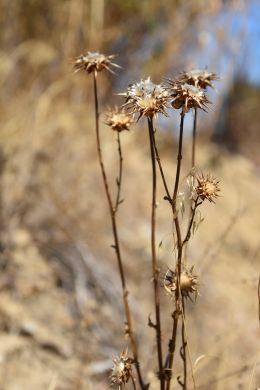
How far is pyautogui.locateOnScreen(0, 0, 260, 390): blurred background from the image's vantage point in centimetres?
200

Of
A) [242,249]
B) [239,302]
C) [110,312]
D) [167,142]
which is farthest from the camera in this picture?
[167,142]

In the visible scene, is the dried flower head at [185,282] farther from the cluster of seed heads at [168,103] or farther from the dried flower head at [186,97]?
the dried flower head at [186,97]

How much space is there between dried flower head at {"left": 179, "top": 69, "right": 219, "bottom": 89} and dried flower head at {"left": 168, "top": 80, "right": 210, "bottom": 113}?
0.12m

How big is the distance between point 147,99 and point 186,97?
60 mm

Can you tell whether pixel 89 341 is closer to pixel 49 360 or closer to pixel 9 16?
pixel 49 360

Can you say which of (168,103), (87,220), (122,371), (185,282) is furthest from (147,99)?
(87,220)

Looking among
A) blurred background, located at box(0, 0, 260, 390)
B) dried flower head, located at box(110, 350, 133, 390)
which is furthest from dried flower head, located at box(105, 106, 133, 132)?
dried flower head, located at box(110, 350, 133, 390)

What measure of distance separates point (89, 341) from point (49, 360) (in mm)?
144

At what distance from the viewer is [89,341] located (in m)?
2.00

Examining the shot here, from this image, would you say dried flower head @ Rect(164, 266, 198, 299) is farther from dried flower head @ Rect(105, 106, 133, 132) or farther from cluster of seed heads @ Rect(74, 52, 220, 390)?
dried flower head @ Rect(105, 106, 133, 132)

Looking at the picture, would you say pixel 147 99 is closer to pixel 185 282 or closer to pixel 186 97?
pixel 186 97

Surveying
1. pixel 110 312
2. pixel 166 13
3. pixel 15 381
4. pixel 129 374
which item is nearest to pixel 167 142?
pixel 166 13

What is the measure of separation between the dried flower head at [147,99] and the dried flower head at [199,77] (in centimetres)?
13

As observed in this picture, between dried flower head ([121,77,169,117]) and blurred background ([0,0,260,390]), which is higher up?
blurred background ([0,0,260,390])
